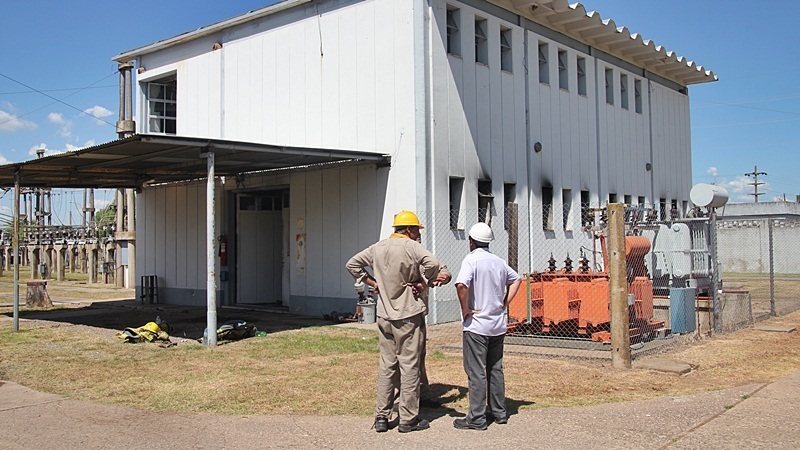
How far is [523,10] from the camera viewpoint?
17.9 m

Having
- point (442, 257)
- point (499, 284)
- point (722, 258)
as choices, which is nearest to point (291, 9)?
point (442, 257)

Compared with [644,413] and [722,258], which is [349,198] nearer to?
[644,413]

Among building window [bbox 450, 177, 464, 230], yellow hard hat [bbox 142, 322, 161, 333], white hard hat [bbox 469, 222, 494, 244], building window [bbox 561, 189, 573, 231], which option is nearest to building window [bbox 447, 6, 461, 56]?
building window [bbox 450, 177, 464, 230]

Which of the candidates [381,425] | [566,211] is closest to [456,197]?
[566,211]

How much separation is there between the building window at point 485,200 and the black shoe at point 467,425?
1015cm

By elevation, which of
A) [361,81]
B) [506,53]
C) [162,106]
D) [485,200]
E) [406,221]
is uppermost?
[506,53]

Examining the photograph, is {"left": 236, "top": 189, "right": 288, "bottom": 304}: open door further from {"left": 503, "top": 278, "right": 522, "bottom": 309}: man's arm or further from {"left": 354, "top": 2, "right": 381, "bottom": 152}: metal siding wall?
{"left": 503, "top": 278, "right": 522, "bottom": 309}: man's arm

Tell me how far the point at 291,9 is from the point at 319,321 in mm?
7432

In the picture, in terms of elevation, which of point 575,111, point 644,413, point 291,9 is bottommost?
point 644,413

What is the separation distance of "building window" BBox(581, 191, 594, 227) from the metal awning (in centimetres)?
751

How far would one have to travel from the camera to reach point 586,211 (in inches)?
794

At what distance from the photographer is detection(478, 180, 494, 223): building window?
53.8ft

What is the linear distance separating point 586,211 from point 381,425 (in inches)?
594

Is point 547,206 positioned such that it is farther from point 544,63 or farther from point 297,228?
point 297,228
